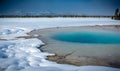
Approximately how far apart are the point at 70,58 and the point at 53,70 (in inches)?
59.1

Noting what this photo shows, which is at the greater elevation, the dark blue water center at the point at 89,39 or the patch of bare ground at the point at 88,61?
the patch of bare ground at the point at 88,61

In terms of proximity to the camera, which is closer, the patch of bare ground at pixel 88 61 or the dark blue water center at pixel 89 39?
the patch of bare ground at pixel 88 61

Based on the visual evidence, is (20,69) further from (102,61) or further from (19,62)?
(102,61)

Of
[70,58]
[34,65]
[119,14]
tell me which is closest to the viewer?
[34,65]

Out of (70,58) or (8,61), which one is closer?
(8,61)

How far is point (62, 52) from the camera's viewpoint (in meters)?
6.18

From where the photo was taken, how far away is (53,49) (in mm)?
6586

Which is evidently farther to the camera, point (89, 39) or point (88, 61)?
point (89, 39)

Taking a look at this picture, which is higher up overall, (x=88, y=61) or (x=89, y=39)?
(x=88, y=61)

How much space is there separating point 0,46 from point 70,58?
113 inches

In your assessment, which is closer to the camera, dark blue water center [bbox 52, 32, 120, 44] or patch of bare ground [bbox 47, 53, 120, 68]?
patch of bare ground [bbox 47, 53, 120, 68]

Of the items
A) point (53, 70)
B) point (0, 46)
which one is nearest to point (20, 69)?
point (53, 70)

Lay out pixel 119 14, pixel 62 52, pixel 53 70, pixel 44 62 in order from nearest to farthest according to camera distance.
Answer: pixel 53 70 < pixel 44 62 < pixel 62 52 < pixel 119 14

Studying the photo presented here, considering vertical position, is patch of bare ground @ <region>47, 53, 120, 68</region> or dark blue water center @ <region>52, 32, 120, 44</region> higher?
patch of bare ground @ <region>47, 53, 120, 68</region>
